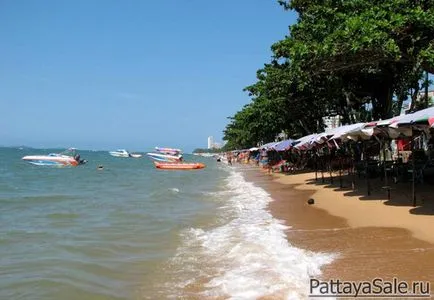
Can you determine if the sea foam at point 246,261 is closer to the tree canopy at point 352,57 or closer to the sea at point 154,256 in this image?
the sea at point 154,256

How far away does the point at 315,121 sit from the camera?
36.3 meters

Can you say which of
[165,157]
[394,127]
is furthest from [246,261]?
[165,157]

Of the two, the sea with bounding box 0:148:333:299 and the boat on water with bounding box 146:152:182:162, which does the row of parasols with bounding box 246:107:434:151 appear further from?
the boat on water with bounding box 146:152:182:162

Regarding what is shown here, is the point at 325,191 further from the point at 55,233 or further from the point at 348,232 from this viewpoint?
the point at 55,233

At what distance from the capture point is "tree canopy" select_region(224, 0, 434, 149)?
15055 mm

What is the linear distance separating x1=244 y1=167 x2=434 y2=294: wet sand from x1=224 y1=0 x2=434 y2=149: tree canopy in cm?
462

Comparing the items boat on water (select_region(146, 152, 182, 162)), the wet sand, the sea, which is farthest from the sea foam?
boat on water (select_region(146, 152, 182, 162))

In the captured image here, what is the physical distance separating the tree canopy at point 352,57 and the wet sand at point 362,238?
462 cm

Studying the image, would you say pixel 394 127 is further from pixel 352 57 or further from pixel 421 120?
pixel 352 57

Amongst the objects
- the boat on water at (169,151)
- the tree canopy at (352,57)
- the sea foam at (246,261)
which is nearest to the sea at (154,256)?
the sea foam at (246,261)

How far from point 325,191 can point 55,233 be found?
32.8 ft

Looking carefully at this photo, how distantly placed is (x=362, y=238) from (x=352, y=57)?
8.76 m

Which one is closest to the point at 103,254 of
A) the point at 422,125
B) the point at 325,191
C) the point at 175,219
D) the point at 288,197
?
the point at 175,219

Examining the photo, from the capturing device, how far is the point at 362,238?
9203mm
